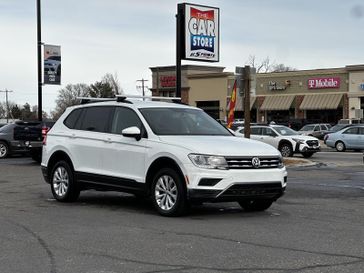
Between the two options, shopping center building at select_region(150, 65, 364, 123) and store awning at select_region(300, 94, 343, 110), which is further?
store awning at select_region(300, 94, 343, 110)

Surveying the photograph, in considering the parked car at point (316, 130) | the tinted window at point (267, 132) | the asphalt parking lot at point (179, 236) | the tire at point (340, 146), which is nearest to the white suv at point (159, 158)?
the asphalt parking lot at point (179, 236)

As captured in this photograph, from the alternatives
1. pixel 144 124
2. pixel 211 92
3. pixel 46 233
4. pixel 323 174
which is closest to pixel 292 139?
pixel 323 174

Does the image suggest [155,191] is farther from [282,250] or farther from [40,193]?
[40,193]

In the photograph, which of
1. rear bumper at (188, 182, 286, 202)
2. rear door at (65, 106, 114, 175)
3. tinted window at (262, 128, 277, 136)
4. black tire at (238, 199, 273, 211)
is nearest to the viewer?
rear bumper at (188, 182, 286, 202)

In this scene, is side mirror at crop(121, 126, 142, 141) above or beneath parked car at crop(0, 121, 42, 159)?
above

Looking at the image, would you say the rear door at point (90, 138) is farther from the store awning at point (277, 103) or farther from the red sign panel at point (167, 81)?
the red sign panel at point (167, 81)

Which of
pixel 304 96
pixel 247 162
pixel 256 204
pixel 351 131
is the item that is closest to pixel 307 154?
pixel 351 131

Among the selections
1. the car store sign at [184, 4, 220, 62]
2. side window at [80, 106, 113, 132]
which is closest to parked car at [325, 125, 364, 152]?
the car store sign at [184, 4, 220, 62]

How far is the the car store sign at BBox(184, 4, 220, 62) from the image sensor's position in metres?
21.8

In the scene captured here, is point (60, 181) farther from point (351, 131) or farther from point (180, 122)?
point (351, 131)

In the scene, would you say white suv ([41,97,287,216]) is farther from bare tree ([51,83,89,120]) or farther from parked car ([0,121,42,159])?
bare tree ([51,83,89,120])

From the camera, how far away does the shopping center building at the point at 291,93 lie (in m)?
56.2

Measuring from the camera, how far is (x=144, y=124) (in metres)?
9.59

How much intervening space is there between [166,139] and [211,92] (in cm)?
5835
